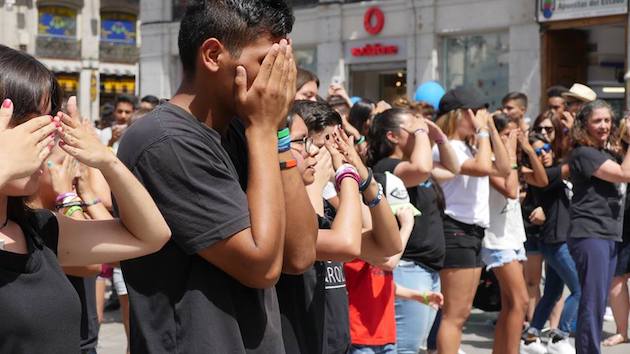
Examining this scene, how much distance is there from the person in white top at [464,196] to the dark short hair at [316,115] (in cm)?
248

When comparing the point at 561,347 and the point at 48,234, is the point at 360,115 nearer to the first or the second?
the point at 561,347

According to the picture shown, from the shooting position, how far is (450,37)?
20875 mm

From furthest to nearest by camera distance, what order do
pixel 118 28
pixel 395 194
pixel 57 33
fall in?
pixel 118 28 < pixel 57 33 < pixel 395 194

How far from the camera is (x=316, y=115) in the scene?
4184 millimetres

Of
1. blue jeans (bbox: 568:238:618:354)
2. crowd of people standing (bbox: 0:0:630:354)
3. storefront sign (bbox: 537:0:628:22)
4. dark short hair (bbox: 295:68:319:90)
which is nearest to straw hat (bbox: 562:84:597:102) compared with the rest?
blue jeans (bbox: 568:238:618:354)

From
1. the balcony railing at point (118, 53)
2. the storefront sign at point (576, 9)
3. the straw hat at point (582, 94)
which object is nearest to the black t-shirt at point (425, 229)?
Result: the straw hat at point (582, 94)

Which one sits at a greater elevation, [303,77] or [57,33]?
→ [57,33]

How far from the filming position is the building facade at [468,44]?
18438mm

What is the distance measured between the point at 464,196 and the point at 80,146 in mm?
4794

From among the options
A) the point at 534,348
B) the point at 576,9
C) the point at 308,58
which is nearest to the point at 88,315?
the point at 534,348

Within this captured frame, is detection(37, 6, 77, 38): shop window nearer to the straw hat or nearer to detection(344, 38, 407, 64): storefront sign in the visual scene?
detection(344, 38, 407, 64): storefront sign

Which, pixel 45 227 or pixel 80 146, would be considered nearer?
pixel 80 146

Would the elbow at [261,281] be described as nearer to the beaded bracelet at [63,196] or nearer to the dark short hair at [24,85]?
the dark short hair at [24,85]

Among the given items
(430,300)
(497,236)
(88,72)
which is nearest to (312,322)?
(430,300)
